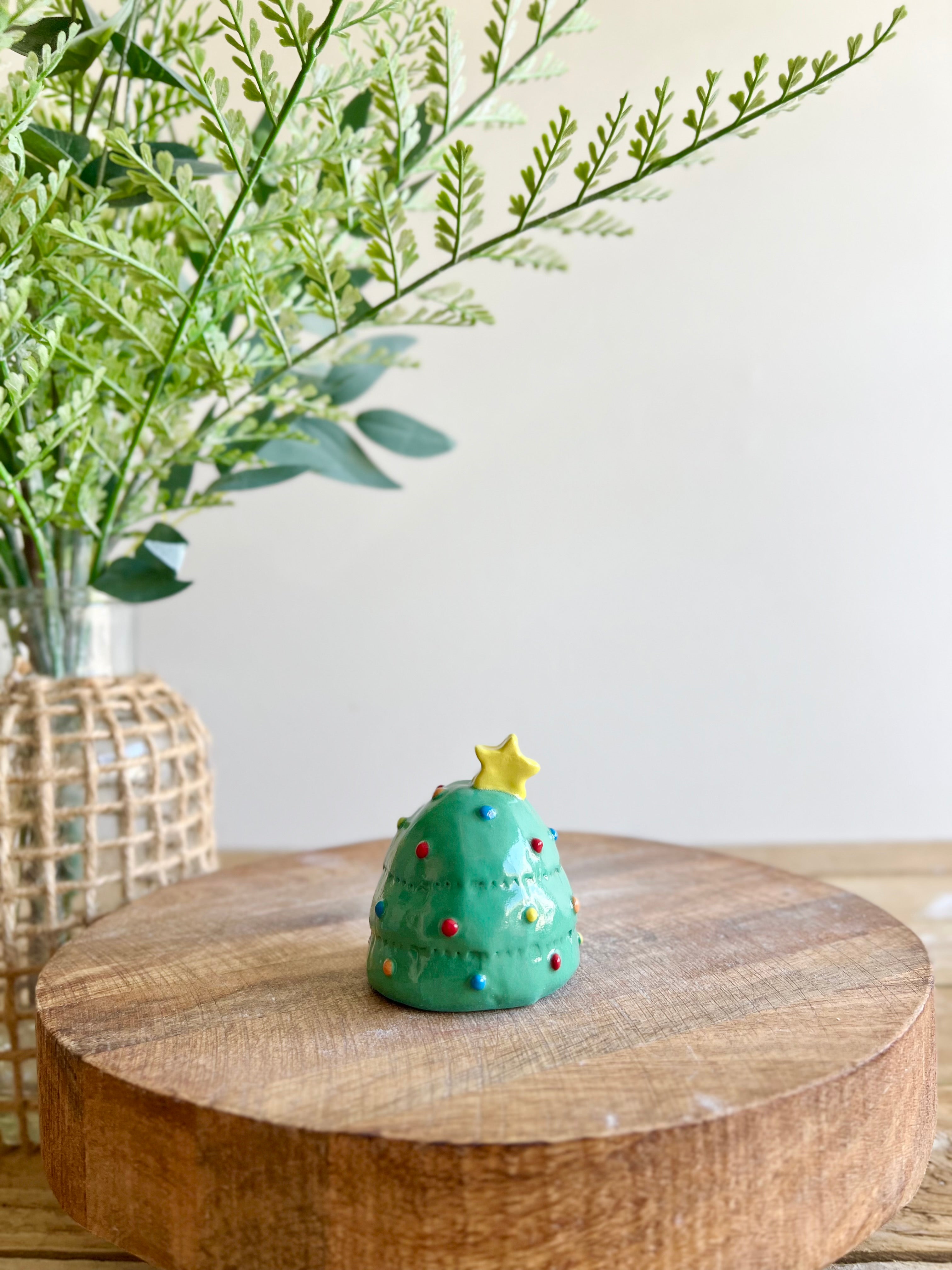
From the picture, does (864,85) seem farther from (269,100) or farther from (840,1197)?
(840,1197)

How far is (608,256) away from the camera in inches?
49.1

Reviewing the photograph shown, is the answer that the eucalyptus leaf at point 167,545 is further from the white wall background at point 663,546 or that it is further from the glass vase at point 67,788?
the white wall background at point 663,546

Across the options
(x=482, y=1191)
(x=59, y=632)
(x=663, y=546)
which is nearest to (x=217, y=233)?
(x=59, y=632)

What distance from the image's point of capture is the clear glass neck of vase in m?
0.71

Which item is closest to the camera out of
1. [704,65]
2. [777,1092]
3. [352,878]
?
[777,1092]

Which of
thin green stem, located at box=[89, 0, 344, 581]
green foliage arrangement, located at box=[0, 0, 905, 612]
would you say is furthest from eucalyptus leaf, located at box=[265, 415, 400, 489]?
thin green stem, located at box=[89, 0, 344, 581]

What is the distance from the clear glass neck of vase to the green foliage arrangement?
0.05ft

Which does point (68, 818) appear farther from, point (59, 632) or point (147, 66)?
point (147, 66)

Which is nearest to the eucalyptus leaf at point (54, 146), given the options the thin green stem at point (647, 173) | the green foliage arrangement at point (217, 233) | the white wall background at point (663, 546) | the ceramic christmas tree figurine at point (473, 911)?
the green foliage arrangement at point (217, 233)

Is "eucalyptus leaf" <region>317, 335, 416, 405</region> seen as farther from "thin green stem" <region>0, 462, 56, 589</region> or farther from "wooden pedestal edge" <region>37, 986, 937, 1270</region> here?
"wooden pedestal edge" <region>37, 986, 937, 1270</region>

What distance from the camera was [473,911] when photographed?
535mm

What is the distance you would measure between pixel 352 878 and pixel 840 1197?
409 mm

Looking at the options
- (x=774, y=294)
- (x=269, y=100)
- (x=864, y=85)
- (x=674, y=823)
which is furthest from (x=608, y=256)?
(x=269, y=100)

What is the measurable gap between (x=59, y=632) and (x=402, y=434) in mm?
300
